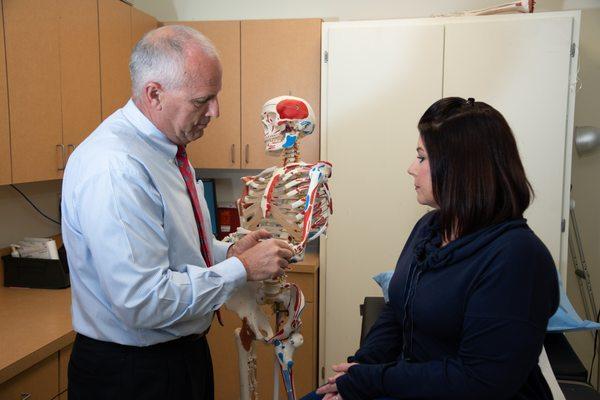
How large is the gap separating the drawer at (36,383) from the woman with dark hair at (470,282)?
103cm

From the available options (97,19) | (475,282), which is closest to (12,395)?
(475,282)

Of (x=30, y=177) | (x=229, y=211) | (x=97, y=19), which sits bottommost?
(x=229, y=211)

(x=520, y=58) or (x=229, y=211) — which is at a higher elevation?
(x=520, y=58)

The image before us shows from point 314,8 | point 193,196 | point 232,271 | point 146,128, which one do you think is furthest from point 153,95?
point 314,8

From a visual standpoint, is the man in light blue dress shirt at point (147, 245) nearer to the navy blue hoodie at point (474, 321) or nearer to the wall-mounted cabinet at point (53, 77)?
the navy blue hoodie at point (474, 321)

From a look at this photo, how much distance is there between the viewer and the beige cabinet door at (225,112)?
9.62 feet

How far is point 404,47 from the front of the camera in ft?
8.53

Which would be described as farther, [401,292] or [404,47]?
[404,47]

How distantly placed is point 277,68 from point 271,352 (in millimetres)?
1613

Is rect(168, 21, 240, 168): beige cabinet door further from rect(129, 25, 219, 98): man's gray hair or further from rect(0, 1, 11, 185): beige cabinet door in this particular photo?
rect(129, 25, 219, 98): man's gray hair

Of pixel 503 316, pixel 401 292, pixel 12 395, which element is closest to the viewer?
pixel 503 316

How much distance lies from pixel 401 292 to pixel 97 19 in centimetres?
210

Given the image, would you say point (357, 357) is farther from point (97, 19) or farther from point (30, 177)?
point (97, 19)

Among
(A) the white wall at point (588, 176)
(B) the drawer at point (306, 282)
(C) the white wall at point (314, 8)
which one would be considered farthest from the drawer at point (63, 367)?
(A) the white wall at point (588, 176)
